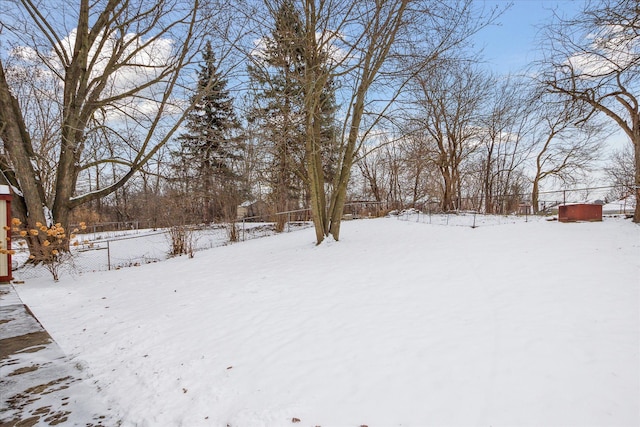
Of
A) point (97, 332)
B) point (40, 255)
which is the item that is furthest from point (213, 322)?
point (40, 255)

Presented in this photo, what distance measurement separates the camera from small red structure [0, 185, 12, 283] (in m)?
6.82

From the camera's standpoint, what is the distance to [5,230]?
6906 mm

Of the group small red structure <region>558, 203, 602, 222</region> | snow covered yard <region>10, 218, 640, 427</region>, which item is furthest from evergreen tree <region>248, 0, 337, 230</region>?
small red structure <region>558, 203, 602, 222</region>

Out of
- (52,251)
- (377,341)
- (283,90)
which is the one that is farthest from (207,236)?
(377,341)

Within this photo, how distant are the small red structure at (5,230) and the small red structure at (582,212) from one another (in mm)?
14850

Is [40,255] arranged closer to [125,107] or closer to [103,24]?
[125,107]

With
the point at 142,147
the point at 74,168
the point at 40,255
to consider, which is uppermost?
the point at 142,147

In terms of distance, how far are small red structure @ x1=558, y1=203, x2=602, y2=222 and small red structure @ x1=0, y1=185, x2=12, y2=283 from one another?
1485 cm

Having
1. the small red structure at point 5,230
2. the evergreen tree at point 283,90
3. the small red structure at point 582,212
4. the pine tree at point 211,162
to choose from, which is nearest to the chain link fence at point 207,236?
the small red structure at point 582,212

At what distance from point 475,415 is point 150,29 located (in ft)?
40.2

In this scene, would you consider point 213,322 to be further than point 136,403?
Yes

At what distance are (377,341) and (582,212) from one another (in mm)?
10222

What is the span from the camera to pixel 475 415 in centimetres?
228

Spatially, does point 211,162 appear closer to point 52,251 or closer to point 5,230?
point 52,251
